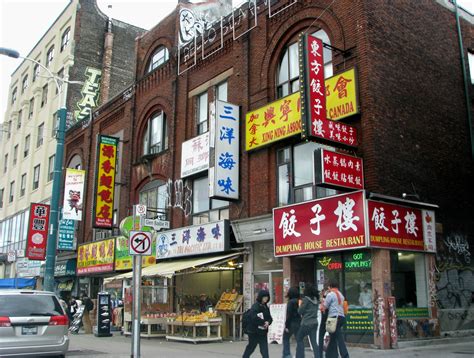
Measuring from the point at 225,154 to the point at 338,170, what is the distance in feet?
18.2

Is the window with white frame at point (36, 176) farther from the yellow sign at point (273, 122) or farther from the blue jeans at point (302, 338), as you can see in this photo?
the blue jeans at point (302, 338)

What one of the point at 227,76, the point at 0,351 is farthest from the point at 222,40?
the point at 0,351

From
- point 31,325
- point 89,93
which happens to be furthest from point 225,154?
point 89,93

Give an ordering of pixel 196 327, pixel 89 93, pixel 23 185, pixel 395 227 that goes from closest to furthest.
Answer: pixel 395 227
pixel 196 327
pixel 89 93
pixel 23 185

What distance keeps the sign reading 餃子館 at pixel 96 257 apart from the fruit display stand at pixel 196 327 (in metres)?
8.99

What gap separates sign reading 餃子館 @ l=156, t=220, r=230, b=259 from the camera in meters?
18.5

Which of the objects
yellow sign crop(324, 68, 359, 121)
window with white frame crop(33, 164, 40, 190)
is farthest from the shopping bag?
window with white frame crop(33, 164, 40, 190)

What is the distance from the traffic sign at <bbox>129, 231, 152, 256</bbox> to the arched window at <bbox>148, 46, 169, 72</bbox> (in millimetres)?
15763

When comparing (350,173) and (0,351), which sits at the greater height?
(350,173)

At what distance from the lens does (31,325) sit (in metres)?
10.8

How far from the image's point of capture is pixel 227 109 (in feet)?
61.9

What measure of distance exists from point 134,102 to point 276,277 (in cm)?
1343

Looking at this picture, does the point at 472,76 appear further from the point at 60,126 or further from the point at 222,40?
the point at 60,126

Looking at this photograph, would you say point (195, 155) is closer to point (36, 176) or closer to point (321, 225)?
point (321, 225)
